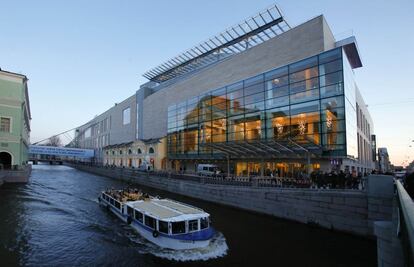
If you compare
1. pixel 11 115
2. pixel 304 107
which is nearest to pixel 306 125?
pixel 304 107

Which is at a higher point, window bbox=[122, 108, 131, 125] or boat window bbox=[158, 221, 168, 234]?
window bbox=[122, 108, 131, 125]

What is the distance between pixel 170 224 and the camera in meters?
17.2

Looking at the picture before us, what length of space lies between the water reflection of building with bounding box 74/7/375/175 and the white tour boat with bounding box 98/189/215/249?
12971 millimetres

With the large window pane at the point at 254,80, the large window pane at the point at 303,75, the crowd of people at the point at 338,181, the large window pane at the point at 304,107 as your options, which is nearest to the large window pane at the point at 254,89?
the large window pane at the point at 254,80

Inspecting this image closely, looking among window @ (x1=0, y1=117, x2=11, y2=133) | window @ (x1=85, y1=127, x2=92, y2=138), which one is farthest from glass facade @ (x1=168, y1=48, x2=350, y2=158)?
window @ (x1=85, y1=127, x2=92, y2=138)

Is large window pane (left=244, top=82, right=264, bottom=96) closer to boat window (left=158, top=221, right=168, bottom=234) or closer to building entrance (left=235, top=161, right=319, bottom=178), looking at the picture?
building entrance (left=235, top=161, right=319, bottom=178)

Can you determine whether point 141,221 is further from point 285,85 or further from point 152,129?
point 152,129

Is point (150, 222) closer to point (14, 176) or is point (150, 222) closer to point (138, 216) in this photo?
point (138, 216)

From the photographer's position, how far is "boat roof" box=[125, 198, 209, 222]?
1783cm

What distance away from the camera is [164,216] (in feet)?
60.6

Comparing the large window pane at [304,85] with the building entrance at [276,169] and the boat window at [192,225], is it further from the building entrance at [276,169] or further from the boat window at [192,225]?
the boat window at [192,225]

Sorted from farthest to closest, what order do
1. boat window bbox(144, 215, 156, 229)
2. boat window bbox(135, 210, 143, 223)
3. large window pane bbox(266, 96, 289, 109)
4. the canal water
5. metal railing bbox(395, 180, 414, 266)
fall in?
large window pane bbox(266, 96, 289, 109) → boat window bbox(135, 210, 143, 223) → boat window bbox(144, 215, 156, 229) → the canal water → metal railing bbox(395, 180, 414, 266)

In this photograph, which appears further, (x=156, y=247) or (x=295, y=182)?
(x=295, y=182)

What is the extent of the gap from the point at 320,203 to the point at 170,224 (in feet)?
36.2
